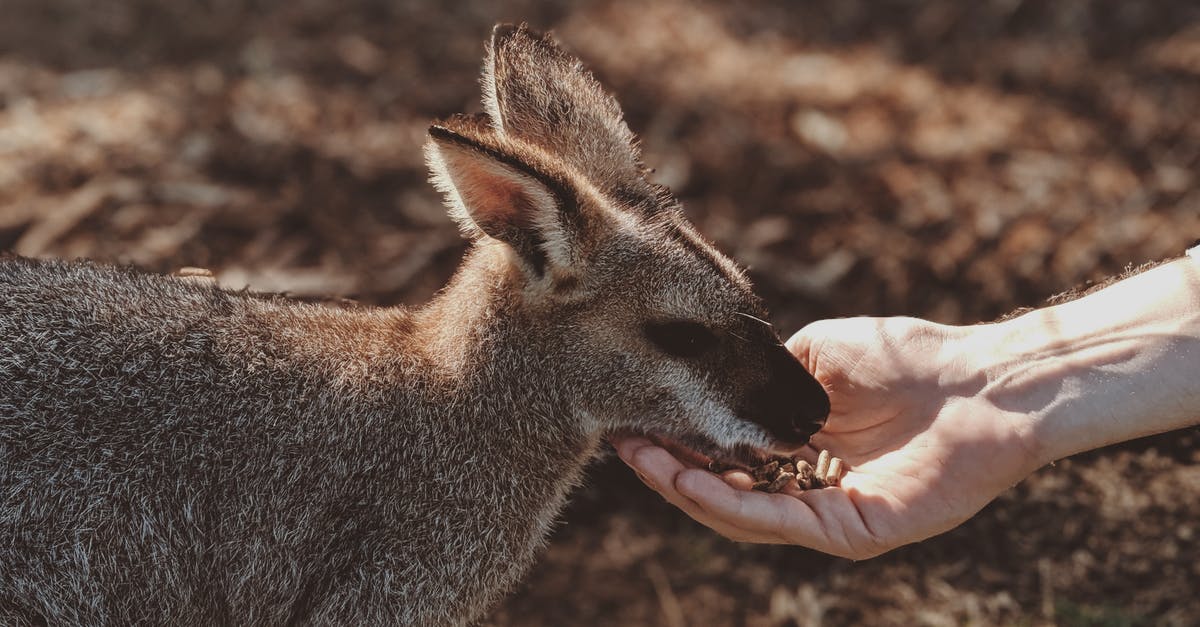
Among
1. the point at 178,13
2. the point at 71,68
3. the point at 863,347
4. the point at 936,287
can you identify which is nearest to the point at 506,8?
the point at 178,13

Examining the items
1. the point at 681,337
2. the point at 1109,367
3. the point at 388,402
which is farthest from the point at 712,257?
the point at 1109,367

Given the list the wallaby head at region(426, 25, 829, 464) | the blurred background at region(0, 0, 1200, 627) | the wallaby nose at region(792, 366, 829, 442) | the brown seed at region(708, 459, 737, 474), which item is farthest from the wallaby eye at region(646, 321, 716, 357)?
the blurred background at region(0, 0, 1200, 627)

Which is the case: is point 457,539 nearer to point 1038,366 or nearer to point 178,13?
point 1038,366

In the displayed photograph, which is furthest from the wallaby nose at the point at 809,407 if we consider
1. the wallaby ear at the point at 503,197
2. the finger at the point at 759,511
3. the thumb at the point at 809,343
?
the wallaby ear at the point at 503,197

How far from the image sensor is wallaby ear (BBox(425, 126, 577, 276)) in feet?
10.00

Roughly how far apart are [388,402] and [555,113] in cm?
113

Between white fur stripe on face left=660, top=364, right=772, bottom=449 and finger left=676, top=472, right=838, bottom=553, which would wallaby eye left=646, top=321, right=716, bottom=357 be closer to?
white fur stripe on face left=660, top=364, right=772, bottom=449

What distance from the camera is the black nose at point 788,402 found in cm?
345

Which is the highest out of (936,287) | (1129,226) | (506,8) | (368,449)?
(506,8)

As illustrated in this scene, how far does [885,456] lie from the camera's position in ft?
12.2

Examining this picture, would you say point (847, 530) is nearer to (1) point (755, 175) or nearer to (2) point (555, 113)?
(2) point (555, 113)

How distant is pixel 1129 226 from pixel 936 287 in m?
1.17

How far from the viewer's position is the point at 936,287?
5887mm

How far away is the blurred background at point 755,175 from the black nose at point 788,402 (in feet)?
5.28
